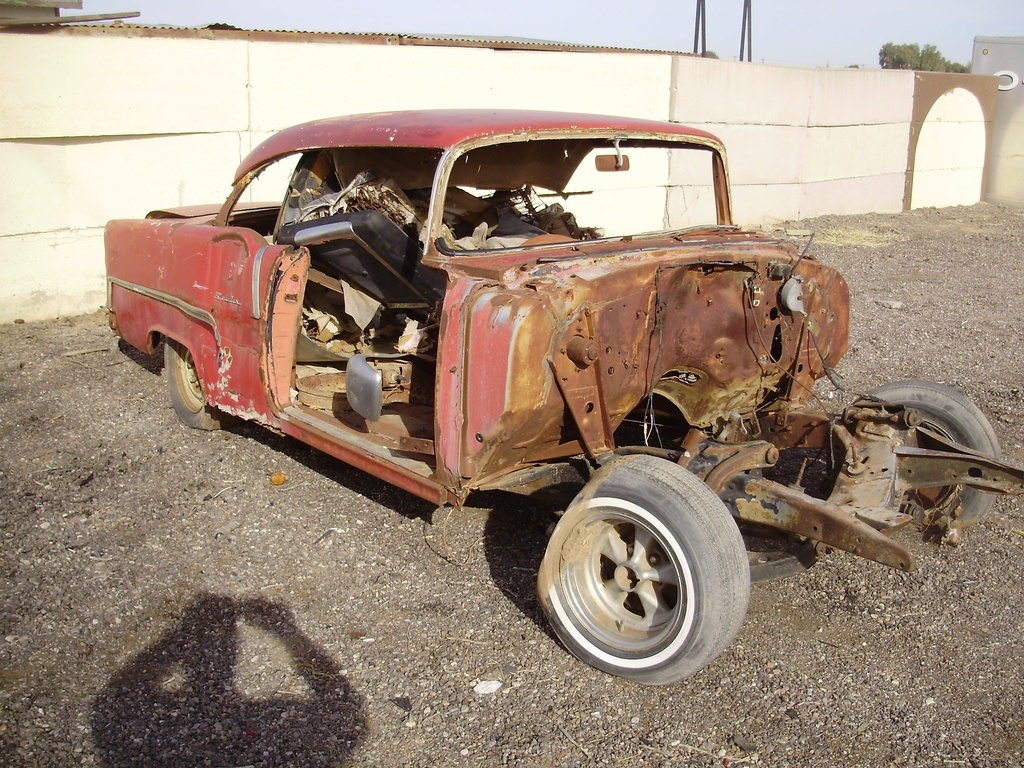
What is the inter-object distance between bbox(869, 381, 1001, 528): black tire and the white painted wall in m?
6.51

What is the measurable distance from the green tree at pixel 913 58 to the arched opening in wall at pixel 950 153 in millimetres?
30310

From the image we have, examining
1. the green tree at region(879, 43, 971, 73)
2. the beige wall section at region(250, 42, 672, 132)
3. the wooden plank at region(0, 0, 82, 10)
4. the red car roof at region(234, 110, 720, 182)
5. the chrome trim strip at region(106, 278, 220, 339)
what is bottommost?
the chrome trim strip at region(106, 278, 220, 339)

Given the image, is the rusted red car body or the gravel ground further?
the rusted red car body

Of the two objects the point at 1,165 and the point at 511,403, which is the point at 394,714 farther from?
the point at 1,165

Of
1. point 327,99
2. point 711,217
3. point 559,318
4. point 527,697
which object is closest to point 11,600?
point 527,697

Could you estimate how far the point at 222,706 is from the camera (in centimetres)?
282

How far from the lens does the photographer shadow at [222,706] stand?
8.57 ft

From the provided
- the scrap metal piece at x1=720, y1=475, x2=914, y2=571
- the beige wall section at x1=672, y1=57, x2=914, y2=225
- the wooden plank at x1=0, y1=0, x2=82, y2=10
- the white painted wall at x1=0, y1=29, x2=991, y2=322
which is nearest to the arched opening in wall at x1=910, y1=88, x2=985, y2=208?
the beige wall section at x1=672, y1=57, x2=914, y2=225

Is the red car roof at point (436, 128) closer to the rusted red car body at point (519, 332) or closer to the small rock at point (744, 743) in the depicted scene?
the rusted red car body at point (519, 332)

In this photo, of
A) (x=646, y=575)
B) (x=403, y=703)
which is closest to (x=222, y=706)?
(x=403, y=703)

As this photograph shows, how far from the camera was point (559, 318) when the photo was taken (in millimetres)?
3035

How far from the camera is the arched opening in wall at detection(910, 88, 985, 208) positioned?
1583 cm

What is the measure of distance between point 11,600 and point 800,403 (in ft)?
10.9

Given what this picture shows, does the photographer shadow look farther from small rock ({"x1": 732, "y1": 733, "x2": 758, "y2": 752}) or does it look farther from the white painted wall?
the white painted wall
